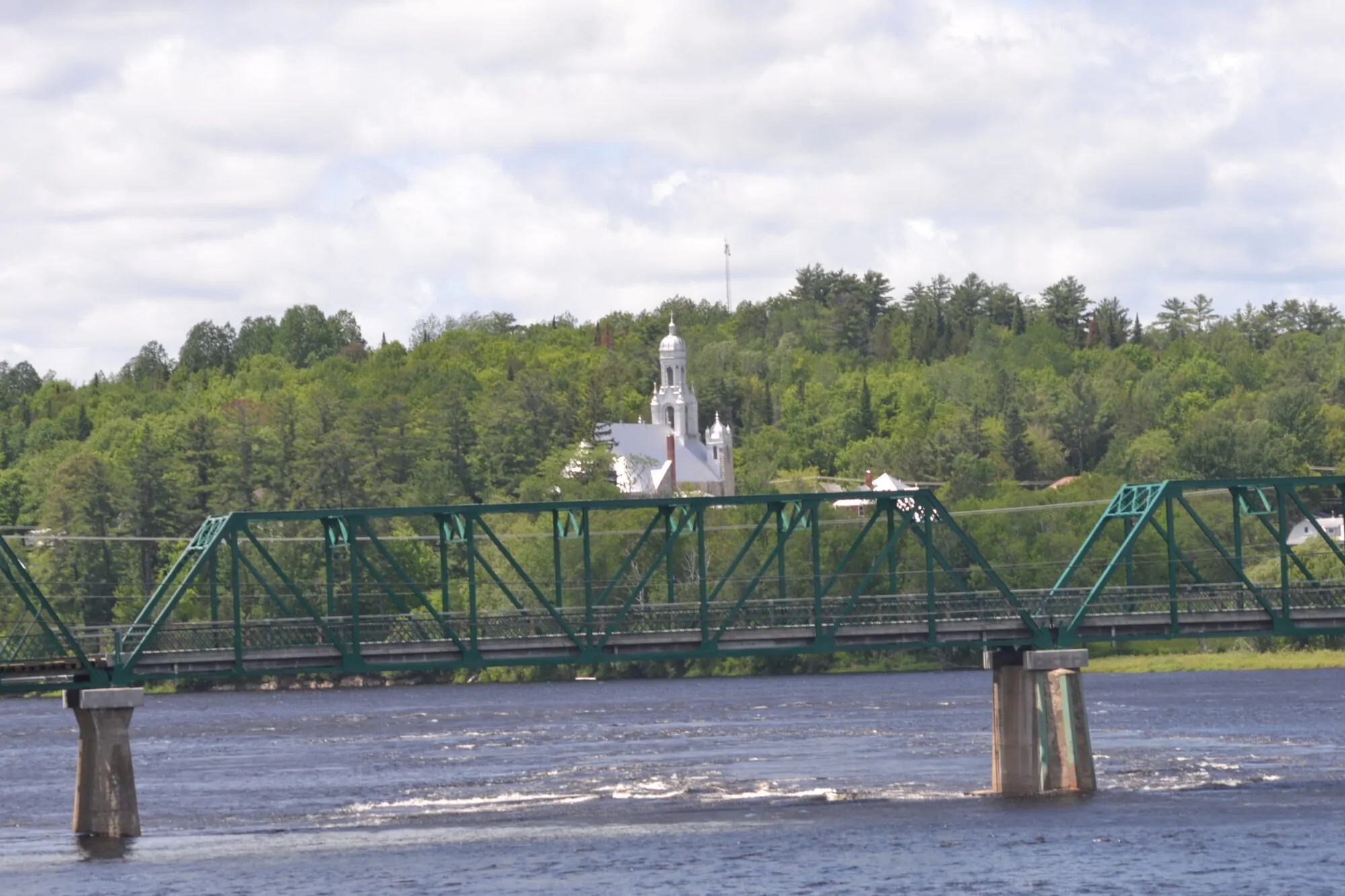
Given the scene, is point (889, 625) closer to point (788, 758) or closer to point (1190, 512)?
point (1190, 512)

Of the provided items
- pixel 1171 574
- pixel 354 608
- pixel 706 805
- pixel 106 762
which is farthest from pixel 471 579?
pixel 1171 574

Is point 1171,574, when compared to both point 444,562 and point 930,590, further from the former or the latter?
point 444,562

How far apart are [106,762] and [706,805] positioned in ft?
61.3

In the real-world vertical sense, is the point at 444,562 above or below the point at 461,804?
above

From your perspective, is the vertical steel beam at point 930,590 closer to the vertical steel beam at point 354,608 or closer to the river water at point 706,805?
the river water at point 706,805

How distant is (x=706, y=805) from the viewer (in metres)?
73.0

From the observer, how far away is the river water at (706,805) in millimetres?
58531

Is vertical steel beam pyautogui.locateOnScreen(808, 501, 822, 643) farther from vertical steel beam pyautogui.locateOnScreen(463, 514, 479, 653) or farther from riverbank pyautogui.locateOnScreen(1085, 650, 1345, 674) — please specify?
riverbank pyautogui.locateOnScreen(1085, 650, 1345, 674)

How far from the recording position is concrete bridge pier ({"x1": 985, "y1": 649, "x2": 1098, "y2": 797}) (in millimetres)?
70000

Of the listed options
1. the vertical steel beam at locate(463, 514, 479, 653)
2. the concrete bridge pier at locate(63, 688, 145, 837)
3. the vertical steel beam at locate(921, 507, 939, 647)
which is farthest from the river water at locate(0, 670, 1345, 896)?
the vertical steel beam at locate(463, 514, 479, 653)

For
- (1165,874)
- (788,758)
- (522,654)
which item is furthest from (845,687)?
(1165,874)

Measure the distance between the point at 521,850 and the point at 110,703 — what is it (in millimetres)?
11800

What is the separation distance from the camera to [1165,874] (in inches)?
2251

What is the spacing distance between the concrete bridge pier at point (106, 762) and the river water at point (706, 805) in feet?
2.42
